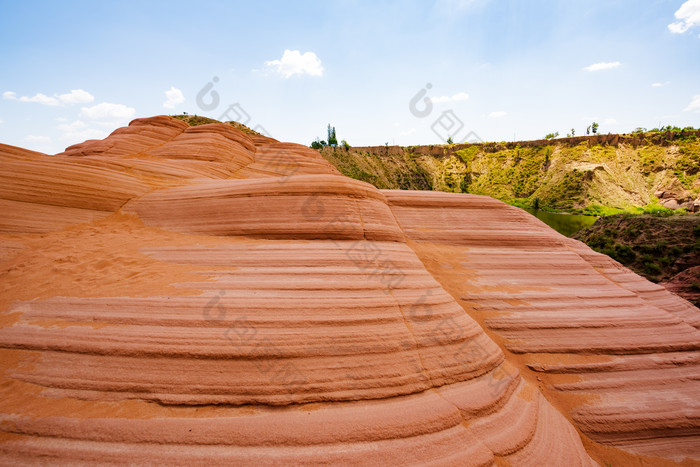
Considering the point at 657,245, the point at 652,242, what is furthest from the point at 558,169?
the point at 657,245

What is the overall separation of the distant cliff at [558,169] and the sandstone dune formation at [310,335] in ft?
178

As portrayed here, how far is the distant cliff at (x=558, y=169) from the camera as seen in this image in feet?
167

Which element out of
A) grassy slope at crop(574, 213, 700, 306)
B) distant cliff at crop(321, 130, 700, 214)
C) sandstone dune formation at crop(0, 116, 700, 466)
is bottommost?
grassy slope at crop(574, 213, 700, 306)

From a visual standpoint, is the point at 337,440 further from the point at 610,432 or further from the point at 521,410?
the point at 610,432

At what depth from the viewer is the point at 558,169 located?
5988 cm

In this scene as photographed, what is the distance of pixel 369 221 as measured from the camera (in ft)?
25.5

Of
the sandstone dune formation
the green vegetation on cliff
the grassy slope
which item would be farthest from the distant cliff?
the sandstone dune formation

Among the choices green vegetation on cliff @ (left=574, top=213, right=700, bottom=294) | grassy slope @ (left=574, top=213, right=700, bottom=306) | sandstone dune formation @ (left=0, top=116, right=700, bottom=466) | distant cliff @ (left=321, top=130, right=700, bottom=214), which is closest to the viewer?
sandstone dune formation @ (left=0, top=116, right=700, bottom=466)

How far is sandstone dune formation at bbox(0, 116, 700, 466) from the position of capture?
316cm

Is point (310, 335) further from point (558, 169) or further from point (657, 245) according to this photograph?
point (558, 169)

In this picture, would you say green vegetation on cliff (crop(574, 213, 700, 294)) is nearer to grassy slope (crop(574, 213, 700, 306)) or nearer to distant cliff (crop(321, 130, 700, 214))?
grassy slope (crop(574, 213, 700, 306))

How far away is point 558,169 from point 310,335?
72.9 meters

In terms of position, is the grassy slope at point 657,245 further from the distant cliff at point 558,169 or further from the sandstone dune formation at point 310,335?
the distant cliff at point 558,169

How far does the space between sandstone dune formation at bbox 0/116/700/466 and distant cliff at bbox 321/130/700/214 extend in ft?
178
